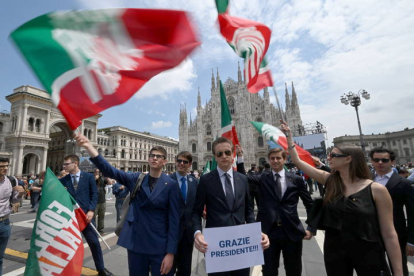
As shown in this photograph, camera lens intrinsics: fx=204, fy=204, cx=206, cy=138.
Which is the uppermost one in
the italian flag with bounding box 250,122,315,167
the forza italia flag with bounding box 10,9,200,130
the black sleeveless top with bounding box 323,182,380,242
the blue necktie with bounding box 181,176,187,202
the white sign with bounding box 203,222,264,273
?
the forza italia flag with bounding box 10,9,200,130

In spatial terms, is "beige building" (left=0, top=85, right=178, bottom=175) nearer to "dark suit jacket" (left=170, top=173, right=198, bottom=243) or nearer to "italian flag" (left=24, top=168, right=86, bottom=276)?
"dark suit jacket" (left=170, top=173, right=198, bottom=243)

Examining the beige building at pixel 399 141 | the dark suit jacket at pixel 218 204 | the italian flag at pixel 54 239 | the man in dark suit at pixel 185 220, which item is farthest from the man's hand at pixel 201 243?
the beige building at pixel 399 141

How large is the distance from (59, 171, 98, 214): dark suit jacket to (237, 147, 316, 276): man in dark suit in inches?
123

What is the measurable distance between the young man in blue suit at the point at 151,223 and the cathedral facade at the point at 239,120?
38.6 m

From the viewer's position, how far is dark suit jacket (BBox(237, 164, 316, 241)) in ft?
7.84

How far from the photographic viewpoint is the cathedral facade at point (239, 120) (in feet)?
134

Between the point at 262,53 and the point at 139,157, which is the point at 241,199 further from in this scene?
the point at 139,157

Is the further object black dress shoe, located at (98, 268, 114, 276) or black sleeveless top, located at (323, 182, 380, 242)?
black dress shoe, located at (98, 268, 114, 276)

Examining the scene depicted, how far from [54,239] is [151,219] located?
95cm

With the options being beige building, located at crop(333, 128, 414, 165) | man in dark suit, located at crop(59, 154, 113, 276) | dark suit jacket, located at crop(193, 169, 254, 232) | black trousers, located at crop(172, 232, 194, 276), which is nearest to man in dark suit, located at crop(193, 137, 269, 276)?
dark suit jacket, located at crop(193, 169, 254, 232)

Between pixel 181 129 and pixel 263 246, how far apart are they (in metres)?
45.5

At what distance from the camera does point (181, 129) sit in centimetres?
4684

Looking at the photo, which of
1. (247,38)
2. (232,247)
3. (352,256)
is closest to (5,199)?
(232,247)

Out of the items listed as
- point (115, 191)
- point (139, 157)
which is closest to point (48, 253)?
point (115, 191)
